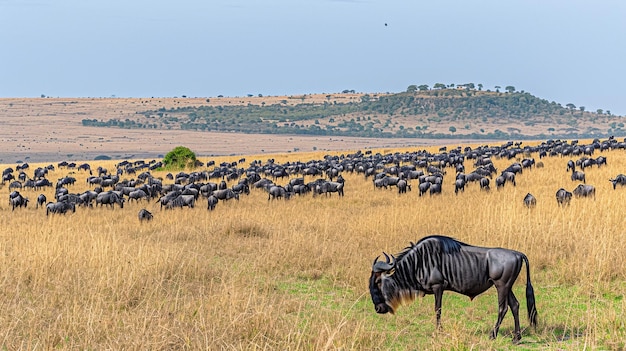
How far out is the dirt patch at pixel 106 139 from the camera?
9081 centimetres

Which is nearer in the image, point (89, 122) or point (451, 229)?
point (451, 229)

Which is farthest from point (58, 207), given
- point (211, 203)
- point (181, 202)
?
point (211, 203)

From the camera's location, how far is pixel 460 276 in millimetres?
6395

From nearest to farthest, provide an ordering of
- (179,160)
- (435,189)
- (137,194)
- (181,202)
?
(181,202) < (435,189) < (137,194) < (179,160)

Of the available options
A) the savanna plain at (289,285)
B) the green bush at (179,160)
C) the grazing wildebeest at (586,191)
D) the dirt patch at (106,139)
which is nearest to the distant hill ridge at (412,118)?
the dirt patch at (106,139)

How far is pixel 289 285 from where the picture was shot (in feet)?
31.6

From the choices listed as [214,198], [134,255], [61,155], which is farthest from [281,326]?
[61,155]

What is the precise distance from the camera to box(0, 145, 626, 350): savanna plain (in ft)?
20.5

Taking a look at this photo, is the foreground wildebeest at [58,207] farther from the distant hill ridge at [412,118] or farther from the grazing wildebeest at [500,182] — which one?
the distant hill ridge at [412,118]

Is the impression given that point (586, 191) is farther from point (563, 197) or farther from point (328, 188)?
point (328, 188)

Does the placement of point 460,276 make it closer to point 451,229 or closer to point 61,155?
point 451,229

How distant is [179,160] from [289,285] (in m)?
35.9

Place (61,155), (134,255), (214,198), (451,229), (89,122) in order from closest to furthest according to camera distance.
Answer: (134,255), (451,229), (214,198), (61,155), (89,122)

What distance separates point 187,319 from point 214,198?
45.7 ft
